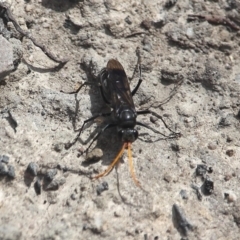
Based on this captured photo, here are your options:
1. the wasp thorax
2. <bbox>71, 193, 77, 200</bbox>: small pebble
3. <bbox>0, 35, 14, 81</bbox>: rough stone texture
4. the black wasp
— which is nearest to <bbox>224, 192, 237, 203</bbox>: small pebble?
the black wasp

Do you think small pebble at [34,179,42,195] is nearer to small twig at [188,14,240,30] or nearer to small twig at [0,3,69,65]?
small twig at [0,3,69,65]

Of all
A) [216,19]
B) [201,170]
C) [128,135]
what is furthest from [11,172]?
[216,19]

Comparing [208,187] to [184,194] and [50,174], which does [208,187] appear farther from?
[50,174]

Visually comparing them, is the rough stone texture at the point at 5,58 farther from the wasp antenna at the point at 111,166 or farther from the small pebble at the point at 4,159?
the wasp antenna at the point at 111,166

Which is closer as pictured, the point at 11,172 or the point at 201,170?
the point at 11,172

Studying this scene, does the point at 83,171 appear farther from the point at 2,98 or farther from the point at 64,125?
the point at 2,98

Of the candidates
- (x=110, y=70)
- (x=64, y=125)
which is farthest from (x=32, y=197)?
(x=110, y=70)
